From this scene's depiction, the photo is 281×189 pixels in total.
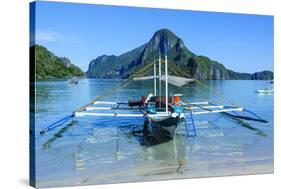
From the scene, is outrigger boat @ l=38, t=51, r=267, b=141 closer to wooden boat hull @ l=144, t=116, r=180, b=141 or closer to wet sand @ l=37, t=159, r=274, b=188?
wooden boat hull @ l=144, t=116, r=180, b=141

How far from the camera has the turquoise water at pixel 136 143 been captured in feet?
29.8

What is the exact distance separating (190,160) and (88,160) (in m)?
1.90

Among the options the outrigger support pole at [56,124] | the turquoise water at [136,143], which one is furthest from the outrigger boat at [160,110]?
the outrigger support pole at [56,124]

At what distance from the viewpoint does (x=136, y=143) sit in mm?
9797

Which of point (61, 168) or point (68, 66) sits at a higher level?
point (68, 66)

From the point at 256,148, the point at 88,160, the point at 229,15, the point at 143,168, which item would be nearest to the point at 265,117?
the point at 256,148

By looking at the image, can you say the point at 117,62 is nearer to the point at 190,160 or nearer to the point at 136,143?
the point at 136,143

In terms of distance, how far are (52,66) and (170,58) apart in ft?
7.61

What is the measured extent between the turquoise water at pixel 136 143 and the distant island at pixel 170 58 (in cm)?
17

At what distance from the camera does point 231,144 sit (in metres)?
10.4

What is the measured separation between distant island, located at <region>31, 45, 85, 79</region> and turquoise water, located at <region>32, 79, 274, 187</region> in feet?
0.47

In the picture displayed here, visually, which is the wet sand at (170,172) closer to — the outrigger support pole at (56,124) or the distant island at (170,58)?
the outrigger support pole at (56,124)

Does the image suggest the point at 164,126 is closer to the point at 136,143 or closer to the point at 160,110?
the point at 160,110

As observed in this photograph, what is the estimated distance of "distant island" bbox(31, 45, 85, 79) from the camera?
29.1ft
